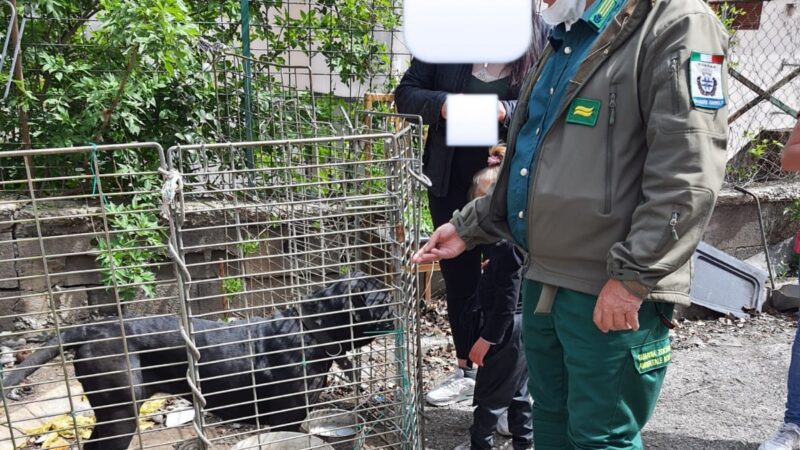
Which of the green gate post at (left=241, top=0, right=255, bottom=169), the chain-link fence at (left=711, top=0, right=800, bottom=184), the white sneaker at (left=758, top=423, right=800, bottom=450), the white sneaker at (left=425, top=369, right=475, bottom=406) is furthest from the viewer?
the chain-link fence at (left=711, top=0, right=800, bottom=184)

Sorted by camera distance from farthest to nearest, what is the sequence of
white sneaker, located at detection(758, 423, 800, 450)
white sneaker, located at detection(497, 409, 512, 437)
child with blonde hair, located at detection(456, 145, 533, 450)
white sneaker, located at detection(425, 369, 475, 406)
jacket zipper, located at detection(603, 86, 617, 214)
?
white sneaker, located at detection(425, 369, 475, 406) → white sneaker, located at detection(497, 409, 512, 437) → white sneaker, located at detection(758, 423, 800, 450) → child with blonde hair, located at detection(456, 145, 533, 450) → jacket zipper, located at detection(603, 86, 617, 214)

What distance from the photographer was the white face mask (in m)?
1.72

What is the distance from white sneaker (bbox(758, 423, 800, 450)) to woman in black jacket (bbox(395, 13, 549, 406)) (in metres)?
1.32

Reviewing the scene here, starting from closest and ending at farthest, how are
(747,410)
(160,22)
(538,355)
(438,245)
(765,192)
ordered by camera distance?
(538,355) → (438,245) → (747,410) → (160,22) → (765,192)

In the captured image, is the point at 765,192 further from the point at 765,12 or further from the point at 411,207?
the point at 411,207

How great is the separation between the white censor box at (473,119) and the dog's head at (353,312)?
0.75 meters

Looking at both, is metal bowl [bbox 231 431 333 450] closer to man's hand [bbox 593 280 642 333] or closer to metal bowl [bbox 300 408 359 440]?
metal bowl [bbox 300 408 359 440]

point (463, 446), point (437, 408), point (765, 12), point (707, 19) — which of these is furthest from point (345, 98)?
point (707, 19)

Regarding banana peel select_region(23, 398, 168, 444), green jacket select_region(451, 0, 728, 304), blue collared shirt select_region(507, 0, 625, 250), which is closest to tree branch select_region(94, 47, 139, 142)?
banana peel select_region(23, 398, 168, 444)

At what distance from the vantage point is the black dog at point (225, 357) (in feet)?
7.88

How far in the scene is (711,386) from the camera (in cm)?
357

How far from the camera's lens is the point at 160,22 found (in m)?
3.54

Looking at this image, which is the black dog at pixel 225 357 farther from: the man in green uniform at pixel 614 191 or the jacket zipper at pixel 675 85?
the jacket zipper at pixel 675 85

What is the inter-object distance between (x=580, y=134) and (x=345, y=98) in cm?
372
